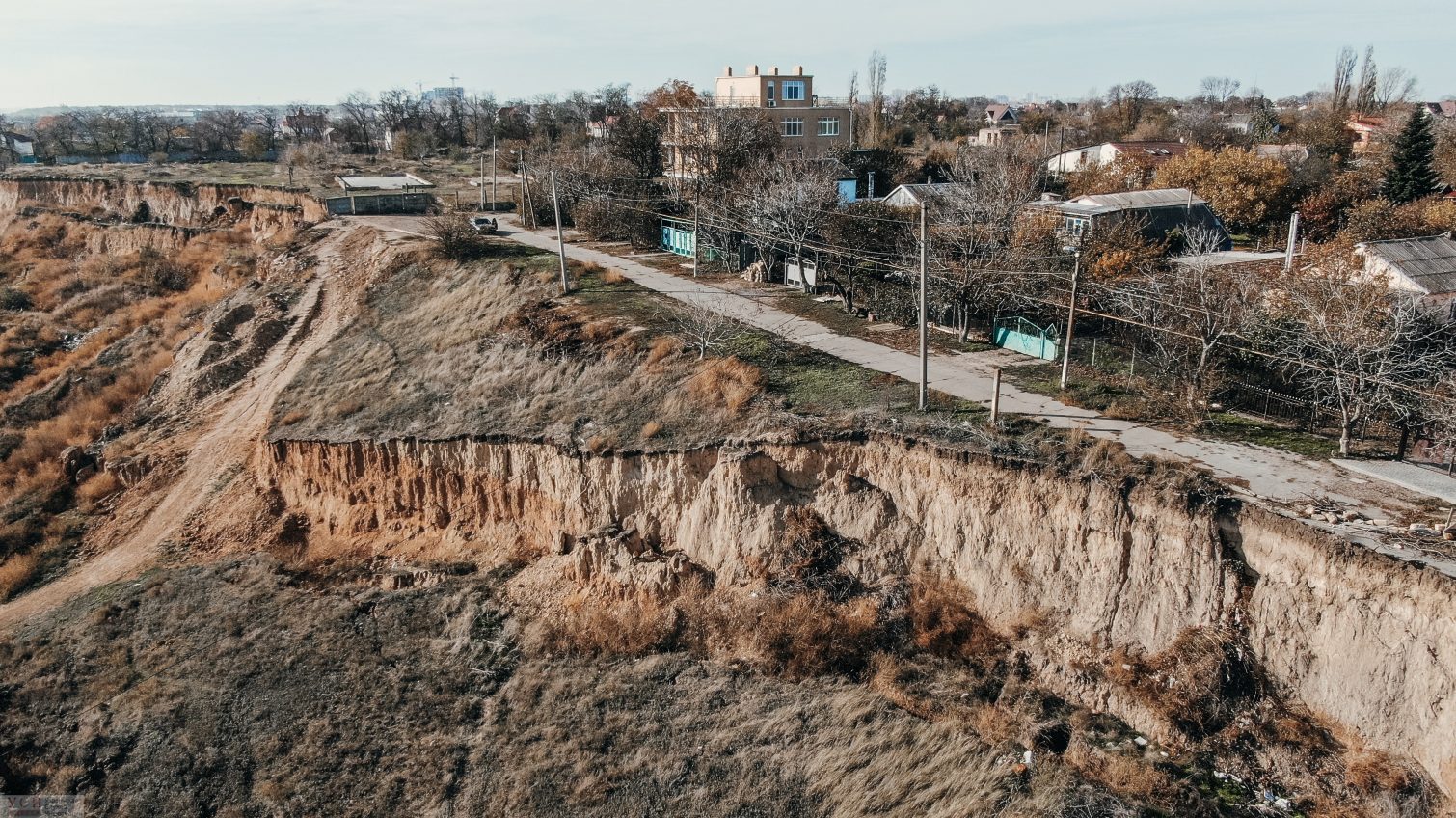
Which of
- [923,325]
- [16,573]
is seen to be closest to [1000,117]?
[923,325]

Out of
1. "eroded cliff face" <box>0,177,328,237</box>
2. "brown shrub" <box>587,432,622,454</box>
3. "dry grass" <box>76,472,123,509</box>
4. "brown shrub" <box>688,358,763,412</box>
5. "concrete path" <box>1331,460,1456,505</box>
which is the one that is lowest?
"dry grass" <box>76,472,123,509</box>

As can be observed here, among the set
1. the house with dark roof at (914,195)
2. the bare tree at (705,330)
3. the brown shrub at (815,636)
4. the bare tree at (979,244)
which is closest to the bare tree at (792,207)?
the bare tree at (979,244)

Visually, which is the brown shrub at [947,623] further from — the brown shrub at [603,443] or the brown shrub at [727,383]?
the brown shrub at [603,443]

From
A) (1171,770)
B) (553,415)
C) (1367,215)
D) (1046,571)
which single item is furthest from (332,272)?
(1367,215)

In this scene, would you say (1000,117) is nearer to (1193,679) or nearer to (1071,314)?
(1071,314)

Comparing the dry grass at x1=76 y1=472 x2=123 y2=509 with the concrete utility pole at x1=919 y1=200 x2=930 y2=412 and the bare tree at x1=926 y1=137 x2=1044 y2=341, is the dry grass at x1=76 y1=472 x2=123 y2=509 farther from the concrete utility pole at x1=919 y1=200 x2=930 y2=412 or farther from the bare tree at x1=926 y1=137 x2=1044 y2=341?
the bare tree at x1=926 y1=137 x2=1044 y2=341

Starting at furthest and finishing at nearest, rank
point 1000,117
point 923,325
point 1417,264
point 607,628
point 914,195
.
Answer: point 1000,117
point 914,195
point 1417,264
point 923,325
point 607,628

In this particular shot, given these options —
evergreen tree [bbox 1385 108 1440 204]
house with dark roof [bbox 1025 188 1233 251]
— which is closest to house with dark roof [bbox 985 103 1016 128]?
evergreen tree [bbox 1385 108 1440 204]

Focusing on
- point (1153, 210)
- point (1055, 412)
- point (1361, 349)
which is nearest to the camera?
point (1361, 349)
